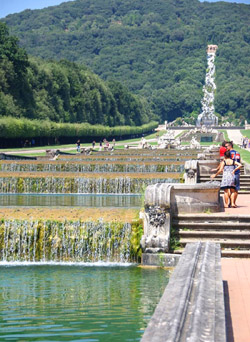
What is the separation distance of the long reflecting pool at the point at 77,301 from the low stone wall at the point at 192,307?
36.7 inches

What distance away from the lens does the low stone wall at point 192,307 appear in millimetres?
6762

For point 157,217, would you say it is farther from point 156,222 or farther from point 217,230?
point 217,230

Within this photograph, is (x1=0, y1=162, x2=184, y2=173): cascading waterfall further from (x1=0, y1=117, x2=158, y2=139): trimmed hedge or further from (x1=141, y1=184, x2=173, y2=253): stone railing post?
(x1=0, y1=117, x2=158, y2=139): trimmed hedge

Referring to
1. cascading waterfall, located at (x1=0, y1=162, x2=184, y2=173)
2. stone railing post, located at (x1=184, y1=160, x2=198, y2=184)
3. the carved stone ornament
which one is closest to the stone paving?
the carved stone ornament

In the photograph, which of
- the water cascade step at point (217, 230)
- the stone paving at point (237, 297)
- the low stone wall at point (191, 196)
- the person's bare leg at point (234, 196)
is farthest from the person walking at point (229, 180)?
the stone paving at point (237, 297)

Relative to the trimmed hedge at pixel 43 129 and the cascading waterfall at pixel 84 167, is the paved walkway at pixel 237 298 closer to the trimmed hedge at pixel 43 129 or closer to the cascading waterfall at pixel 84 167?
the cascading waterfall at pixel 84 167

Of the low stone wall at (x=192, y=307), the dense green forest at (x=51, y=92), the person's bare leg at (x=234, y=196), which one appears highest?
the dense green forest at (x=51, y=92)

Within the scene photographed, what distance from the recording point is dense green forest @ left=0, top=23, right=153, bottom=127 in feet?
245

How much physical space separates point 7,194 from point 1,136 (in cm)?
3605

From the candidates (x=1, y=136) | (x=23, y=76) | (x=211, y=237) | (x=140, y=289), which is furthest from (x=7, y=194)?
(x=23, y=76)

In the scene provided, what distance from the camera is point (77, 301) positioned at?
11.1 m

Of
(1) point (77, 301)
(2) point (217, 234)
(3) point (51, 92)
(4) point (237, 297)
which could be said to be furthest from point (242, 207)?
(3) point (51, 92)

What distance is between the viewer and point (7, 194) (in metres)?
32.0

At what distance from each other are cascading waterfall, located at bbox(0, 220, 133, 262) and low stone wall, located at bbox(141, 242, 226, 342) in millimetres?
5009
